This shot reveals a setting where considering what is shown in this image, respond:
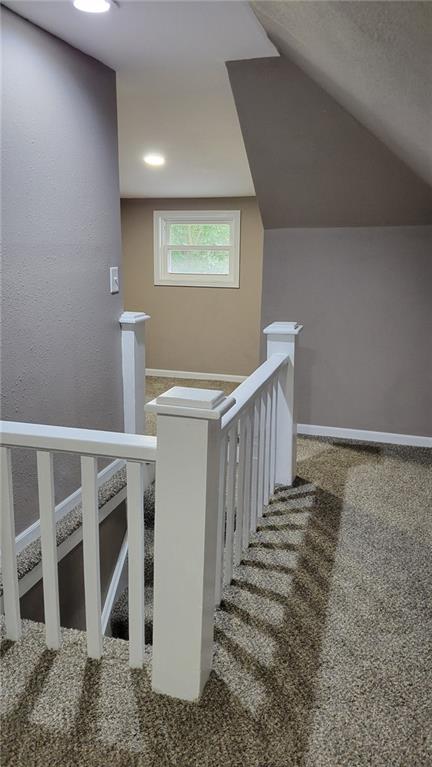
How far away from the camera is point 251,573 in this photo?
208 cm

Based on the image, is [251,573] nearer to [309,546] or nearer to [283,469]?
[309,546]

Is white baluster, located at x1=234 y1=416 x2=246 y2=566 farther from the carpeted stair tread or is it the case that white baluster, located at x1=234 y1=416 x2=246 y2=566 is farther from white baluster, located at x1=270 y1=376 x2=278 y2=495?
the carpeted stair tread

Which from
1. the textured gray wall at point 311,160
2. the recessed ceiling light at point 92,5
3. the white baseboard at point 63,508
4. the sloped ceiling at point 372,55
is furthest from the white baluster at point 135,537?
the textured gray wall at point 311,160

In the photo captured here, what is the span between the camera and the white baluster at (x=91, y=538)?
145 centimetres

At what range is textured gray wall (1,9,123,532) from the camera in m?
2.14

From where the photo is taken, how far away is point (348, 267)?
3.66 m

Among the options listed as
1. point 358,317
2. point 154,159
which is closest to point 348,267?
point 358,317

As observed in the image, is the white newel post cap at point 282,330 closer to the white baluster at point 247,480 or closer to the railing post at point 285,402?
the railing post at point 285,402

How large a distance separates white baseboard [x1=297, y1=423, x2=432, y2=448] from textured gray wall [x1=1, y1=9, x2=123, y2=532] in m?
1.54

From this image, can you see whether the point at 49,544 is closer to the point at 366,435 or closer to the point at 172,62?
the point at 172,62

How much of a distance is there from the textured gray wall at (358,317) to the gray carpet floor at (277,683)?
1556mm

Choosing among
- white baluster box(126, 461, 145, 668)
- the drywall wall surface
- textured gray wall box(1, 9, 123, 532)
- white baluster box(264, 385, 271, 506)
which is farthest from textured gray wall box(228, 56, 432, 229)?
the drywall wall surface

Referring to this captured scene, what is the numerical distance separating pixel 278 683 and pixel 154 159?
3.80 meters

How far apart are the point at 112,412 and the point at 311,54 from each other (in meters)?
1.93
